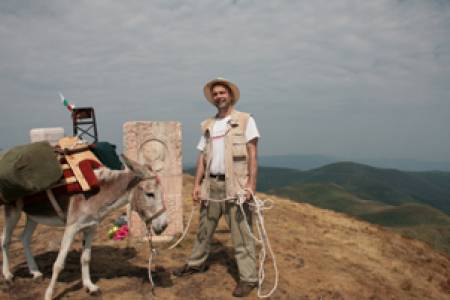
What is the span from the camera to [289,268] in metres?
6.63

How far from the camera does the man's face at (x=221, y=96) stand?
5.14 meters

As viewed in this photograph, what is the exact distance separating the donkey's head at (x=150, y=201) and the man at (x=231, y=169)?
993 millimetres

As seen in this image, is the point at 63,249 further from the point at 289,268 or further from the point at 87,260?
the point at 289,268

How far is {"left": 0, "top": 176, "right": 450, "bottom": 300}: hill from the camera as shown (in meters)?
5.22

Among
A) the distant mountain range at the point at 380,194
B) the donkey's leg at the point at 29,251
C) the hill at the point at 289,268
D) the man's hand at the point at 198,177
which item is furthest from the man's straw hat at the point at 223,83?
the distant mountain range at the point at 380,194

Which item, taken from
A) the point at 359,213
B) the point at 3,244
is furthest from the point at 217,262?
the point at 359,213

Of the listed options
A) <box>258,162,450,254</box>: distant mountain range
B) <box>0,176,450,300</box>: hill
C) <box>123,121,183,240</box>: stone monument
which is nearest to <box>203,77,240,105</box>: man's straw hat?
<box>123,121,183,240</box>: stone monument

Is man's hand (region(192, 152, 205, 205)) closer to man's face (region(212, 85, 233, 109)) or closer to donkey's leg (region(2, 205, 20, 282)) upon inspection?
man's face (region(212, 85, 233, 109))

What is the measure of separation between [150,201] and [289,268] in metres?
3.73

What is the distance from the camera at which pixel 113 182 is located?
186 inches

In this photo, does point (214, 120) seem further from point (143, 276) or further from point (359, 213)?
point (359, 213)

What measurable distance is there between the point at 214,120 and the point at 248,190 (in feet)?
4.64

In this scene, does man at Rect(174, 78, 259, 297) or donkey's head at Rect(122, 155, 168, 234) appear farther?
man at Rect(174, 78, 259, 297)

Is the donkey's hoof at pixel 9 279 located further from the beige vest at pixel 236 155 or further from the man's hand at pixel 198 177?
the beige vest at pixel 236 155
